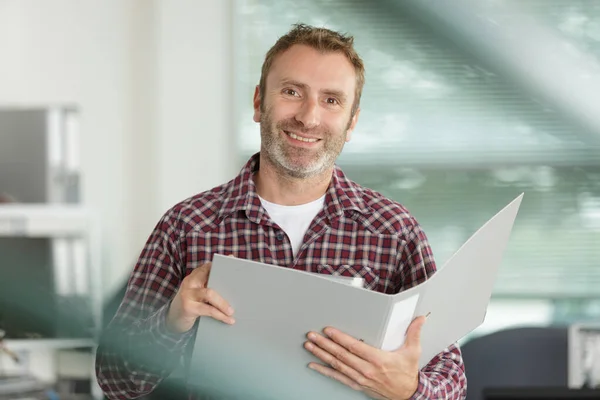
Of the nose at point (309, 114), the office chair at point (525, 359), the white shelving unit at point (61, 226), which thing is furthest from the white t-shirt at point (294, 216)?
the white shelving unit at point (61, 226)

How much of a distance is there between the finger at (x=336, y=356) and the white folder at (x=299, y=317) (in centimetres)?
1

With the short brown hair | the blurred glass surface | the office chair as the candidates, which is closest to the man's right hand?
the short brown hair

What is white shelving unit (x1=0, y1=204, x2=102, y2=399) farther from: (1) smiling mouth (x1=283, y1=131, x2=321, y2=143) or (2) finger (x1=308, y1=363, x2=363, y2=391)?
(2) finger (x1=308, y1=363, x2=363, y2=391)

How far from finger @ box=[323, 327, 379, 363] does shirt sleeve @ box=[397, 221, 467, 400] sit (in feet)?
0.46

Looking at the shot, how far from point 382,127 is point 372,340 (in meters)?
2.37

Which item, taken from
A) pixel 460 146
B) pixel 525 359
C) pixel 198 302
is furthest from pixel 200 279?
pixel 460 146

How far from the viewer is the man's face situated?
41.3 inches

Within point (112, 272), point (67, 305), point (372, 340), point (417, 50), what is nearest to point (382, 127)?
point (417, 50)

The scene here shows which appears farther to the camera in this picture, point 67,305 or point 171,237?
point 171,237

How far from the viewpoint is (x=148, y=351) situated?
100 cm

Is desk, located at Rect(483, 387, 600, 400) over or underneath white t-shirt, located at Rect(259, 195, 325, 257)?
underneath

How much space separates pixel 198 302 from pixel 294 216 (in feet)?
0.82

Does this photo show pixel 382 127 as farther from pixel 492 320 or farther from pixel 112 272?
pixel 112 272

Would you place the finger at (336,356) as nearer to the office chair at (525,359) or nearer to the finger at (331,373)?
the finger at (331,373)
